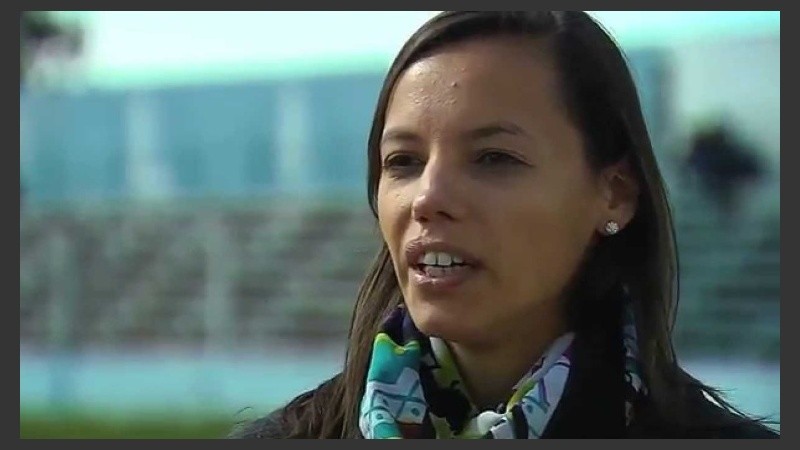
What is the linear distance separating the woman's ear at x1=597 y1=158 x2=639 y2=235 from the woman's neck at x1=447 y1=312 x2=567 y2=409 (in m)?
0.11

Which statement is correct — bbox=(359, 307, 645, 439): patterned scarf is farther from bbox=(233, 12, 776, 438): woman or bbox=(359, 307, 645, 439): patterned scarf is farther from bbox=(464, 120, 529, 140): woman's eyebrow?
bbox=(464, 120, 529, 140): woman's eyebrow

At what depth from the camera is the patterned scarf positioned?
1232 millimetres

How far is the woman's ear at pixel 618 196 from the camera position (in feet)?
4.22

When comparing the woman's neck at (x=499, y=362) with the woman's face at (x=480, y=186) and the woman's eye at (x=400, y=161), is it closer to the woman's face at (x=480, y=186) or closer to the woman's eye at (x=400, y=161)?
the woman's face at (x=480, y=186)

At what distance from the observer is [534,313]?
1.26m

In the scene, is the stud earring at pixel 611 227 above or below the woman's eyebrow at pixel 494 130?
below

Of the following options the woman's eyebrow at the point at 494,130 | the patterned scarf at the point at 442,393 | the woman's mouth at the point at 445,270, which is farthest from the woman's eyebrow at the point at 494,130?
the patterned scarf at the point at 442,393

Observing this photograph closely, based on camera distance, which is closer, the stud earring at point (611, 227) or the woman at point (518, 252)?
the woman at point (518, 252)

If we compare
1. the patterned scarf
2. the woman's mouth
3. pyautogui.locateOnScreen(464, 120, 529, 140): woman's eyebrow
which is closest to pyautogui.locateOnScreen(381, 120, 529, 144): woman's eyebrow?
pyautogui.locateOnScreen(464, 120, 529, 140): woman's eyebrow

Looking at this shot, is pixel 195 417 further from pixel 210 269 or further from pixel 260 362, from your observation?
pixel 210 269

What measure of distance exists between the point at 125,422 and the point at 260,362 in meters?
2.20

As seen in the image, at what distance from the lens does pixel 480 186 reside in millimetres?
1187

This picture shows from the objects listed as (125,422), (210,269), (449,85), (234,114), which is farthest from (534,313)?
(210,269)

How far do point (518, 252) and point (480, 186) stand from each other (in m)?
0.07
